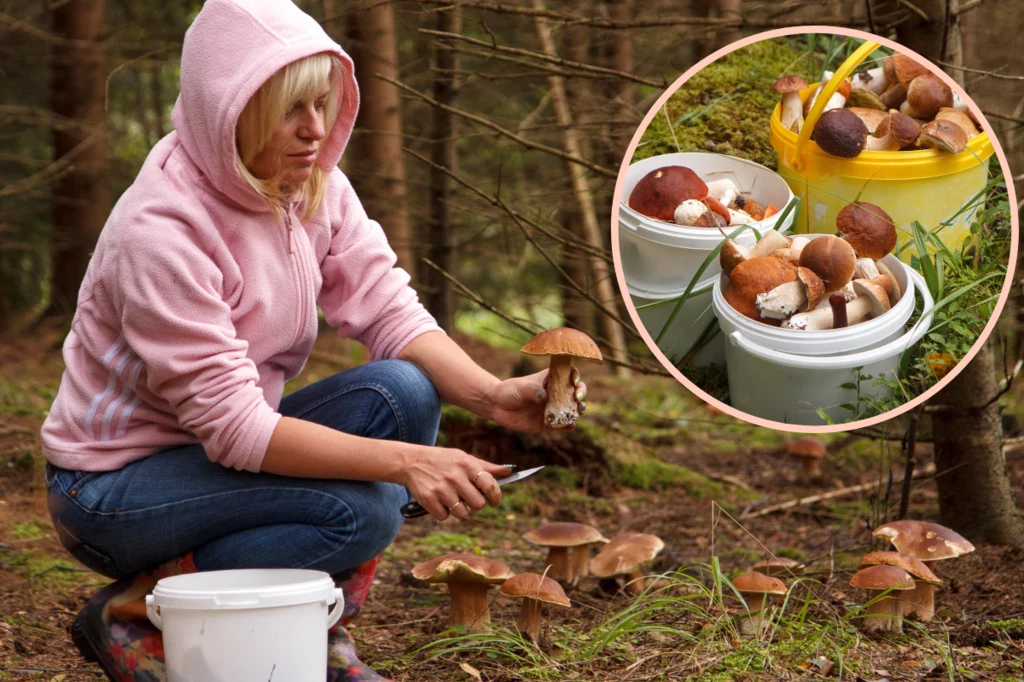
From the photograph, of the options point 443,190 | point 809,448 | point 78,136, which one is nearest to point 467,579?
point 443,190

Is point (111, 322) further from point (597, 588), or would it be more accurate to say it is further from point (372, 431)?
point (597, 588)

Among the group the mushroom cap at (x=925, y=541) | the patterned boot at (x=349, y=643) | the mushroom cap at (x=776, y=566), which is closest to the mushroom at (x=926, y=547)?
the mushroom cap at (x=925, y=541)

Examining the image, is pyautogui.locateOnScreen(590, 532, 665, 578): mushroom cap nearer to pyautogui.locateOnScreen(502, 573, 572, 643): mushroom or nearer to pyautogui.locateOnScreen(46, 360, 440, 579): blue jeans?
pyautogui.locateOnScreen(502, 573, 572, 643): mushroom

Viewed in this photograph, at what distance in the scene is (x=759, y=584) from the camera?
229 centimetres

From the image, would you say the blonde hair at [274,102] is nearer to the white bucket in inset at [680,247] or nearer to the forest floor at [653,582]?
the white bucket in inset at [680,247]

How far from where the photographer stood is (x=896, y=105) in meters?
1.88

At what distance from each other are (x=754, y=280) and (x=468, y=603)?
124 cm

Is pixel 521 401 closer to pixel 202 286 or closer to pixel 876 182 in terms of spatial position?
pixel 202 286

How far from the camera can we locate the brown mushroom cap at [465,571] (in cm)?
232

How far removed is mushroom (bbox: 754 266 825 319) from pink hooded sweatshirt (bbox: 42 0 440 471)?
38.2 inches

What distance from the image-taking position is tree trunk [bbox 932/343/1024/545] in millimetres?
2791

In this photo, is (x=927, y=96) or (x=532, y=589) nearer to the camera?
(x=927, y=96)

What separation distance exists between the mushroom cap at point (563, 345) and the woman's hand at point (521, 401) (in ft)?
0.54

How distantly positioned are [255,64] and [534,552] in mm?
2076
